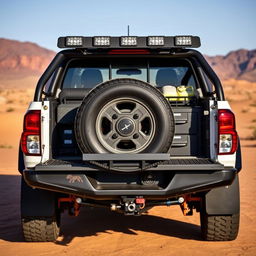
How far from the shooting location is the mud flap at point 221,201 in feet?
16.9

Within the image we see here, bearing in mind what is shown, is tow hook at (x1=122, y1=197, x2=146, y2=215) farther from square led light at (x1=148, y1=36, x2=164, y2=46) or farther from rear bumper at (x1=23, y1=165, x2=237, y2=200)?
square led light at (x1=148, y1=36, x2=164, y2=46)

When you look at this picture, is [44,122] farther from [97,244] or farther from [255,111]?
[255,111]

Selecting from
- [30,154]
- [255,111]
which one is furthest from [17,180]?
[255,111]

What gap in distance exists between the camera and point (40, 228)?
5297mm

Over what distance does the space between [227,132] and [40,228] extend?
2.18 meters

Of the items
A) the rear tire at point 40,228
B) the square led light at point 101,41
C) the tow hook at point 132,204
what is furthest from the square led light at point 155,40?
the rear tire at point 40,228

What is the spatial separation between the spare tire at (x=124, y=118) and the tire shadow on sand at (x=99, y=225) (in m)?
1.47

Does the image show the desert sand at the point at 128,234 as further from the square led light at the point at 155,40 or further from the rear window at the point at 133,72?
the square led light at the point at 155,40

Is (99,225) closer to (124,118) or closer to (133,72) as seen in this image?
(133,72)

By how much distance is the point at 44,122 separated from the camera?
4812 millimetres

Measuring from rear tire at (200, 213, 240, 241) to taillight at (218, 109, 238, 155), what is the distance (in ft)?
2.90

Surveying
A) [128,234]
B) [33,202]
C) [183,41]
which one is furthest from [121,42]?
[128,234]

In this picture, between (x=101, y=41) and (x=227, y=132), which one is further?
(x=101, y=41)

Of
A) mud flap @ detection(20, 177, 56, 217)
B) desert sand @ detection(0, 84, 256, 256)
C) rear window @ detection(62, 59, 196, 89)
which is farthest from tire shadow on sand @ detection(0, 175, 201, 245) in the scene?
rear window @ detection(62, 59, 196, 89)
